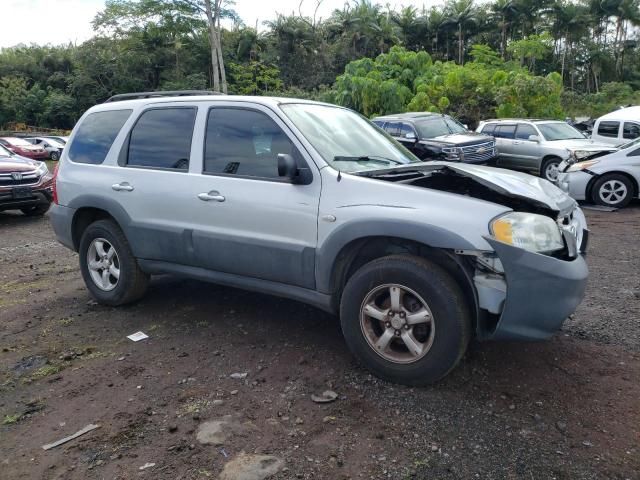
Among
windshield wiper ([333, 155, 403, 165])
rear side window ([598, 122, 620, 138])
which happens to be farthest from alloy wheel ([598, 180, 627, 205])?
windshield wiper ([333, 155, 403, 165])

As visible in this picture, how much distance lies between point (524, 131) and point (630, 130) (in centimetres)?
269

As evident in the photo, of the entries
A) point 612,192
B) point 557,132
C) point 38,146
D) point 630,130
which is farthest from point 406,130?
point 38,146

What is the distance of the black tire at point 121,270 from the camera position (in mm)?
4781

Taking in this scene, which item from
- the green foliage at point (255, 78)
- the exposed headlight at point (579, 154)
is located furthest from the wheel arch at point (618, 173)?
the green foliage at point (255, 78)

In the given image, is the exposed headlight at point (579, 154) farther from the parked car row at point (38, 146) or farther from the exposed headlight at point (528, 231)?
the parked car row at point (38, 146)

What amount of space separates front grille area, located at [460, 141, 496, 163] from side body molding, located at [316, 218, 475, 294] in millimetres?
10085

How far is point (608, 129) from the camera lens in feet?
48.9

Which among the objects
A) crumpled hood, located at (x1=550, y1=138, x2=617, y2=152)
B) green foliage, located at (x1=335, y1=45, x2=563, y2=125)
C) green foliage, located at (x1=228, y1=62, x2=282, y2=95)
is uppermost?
green foliage, located at (x1=228, y1=62, x2=282, y2=95)

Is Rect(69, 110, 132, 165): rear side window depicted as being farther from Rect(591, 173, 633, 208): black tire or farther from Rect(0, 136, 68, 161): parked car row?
Rect(0, 136, 68, 161): parked car row

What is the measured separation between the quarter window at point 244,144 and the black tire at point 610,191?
8.30m

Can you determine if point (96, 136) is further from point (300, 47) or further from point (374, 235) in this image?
point (300, 47)

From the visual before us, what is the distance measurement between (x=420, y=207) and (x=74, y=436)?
2.36 m

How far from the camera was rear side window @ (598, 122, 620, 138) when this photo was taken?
14.7 meters

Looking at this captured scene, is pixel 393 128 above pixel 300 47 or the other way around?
the other way around
